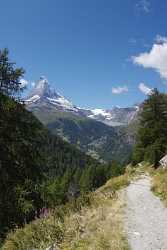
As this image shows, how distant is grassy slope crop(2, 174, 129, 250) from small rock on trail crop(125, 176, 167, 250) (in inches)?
13.8

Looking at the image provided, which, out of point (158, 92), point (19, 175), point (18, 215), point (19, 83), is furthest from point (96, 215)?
point (158, 92)

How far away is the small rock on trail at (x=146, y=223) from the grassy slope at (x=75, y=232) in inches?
13.8

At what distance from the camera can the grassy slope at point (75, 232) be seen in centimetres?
958

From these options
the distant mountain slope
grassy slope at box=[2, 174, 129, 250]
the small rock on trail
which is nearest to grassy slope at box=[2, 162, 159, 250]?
grassy slope at box=[2, 174, 129, 250]

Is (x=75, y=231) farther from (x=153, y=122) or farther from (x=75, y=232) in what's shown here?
(x=153, y=122)

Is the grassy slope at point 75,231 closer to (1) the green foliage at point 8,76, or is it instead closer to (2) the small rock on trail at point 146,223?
(2) the small rock on trail at point 146,223

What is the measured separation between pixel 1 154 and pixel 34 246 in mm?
8076

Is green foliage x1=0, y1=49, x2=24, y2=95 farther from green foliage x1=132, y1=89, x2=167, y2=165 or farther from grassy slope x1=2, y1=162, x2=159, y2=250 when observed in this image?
green foliage x1=132, y1=89, x2=167, y2=165

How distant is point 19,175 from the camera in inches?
696

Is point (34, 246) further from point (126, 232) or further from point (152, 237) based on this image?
point (152, 237)

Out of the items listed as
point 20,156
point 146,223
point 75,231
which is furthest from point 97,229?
point 20,156

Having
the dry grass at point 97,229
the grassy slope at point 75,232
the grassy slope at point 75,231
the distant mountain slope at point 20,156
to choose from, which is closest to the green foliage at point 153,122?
the distant mountain slope at point 20,156

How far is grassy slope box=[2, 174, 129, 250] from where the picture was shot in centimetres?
958

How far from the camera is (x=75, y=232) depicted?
34.3 feet
